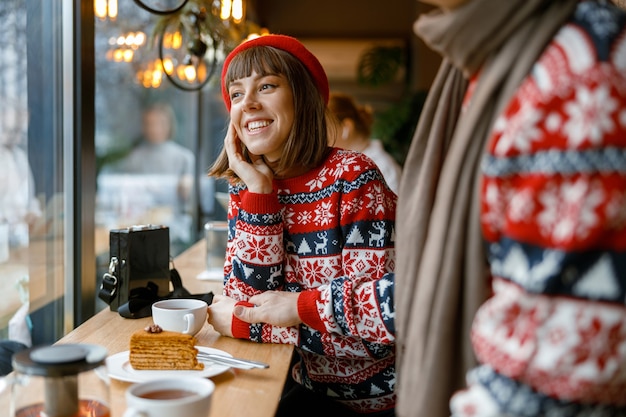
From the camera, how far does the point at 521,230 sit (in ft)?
2.51

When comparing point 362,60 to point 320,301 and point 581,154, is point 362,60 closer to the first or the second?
point 320,301

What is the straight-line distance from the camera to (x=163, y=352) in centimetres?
129

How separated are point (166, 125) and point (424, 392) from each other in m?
3.89

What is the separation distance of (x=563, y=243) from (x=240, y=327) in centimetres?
101

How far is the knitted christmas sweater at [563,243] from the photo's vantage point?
2.38ft

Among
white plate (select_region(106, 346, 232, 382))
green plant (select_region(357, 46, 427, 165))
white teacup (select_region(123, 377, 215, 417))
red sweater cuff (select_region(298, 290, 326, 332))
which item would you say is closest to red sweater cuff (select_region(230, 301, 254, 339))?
red sweater cuff (select_region(298, 290, 326, 332))

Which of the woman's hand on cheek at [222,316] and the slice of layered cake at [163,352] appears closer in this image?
the slice of layered cake at [163,352]

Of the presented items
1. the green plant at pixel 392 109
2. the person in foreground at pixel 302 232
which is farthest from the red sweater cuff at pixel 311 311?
the green plant at pixel 392 109

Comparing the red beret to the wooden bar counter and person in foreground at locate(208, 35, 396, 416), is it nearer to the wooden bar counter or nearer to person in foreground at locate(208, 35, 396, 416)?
person in foreground at locate(208, 35, 396, 416)

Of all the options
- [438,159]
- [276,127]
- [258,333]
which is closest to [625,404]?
[438,159]

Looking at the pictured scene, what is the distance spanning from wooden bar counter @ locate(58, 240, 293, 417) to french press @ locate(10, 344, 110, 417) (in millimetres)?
162

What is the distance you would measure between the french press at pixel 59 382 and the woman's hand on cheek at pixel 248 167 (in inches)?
30.6

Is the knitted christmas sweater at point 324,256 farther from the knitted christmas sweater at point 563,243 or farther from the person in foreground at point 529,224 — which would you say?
the knitted christmas sweater at point 563,243

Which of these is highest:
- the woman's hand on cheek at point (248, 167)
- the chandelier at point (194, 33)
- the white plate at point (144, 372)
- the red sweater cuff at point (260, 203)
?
the chandelier at point (194, 33)
